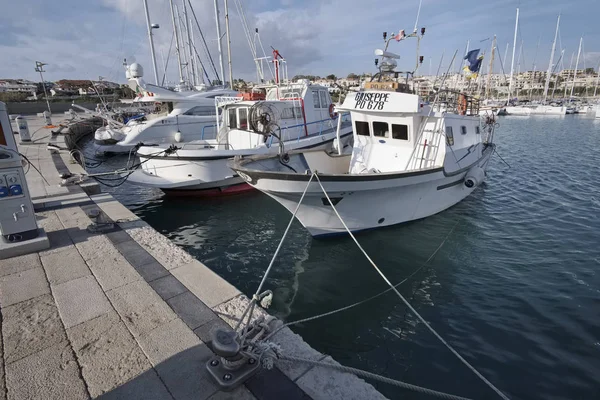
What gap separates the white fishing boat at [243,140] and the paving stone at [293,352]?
6510 mm

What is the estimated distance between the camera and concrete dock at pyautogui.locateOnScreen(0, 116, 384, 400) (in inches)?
108

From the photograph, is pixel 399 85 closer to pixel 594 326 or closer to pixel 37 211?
pixel 594 326

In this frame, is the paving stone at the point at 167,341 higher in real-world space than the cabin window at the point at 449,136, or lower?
lower

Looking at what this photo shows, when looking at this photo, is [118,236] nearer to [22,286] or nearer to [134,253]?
[134,253]

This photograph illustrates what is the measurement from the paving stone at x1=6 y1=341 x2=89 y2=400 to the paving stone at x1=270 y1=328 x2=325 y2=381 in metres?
1.66

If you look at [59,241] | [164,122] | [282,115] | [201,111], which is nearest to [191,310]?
[59,241]

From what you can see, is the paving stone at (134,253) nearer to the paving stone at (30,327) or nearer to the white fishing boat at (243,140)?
the paving stone at (30,327)

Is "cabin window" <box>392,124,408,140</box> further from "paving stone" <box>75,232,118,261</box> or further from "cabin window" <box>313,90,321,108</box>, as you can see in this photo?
"paving stone" <box>75,232,118,261</box>

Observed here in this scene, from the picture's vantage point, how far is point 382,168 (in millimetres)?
9359

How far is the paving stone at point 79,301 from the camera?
363 centimetres

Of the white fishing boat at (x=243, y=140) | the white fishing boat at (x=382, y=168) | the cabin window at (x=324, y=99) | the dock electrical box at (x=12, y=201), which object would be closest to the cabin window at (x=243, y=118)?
the white fishing boat at (x=243, y=140)

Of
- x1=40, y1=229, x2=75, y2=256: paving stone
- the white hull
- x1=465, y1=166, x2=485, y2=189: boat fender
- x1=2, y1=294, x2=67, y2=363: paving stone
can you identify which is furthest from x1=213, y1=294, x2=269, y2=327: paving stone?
the white hull

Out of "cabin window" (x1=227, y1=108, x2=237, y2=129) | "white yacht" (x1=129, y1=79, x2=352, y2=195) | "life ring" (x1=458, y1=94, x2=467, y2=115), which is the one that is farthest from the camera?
"cabin window" (x1=227, y1=108, x2=237, y2=129)

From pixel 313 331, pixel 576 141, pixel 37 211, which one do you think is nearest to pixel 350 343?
pixel 313 331
